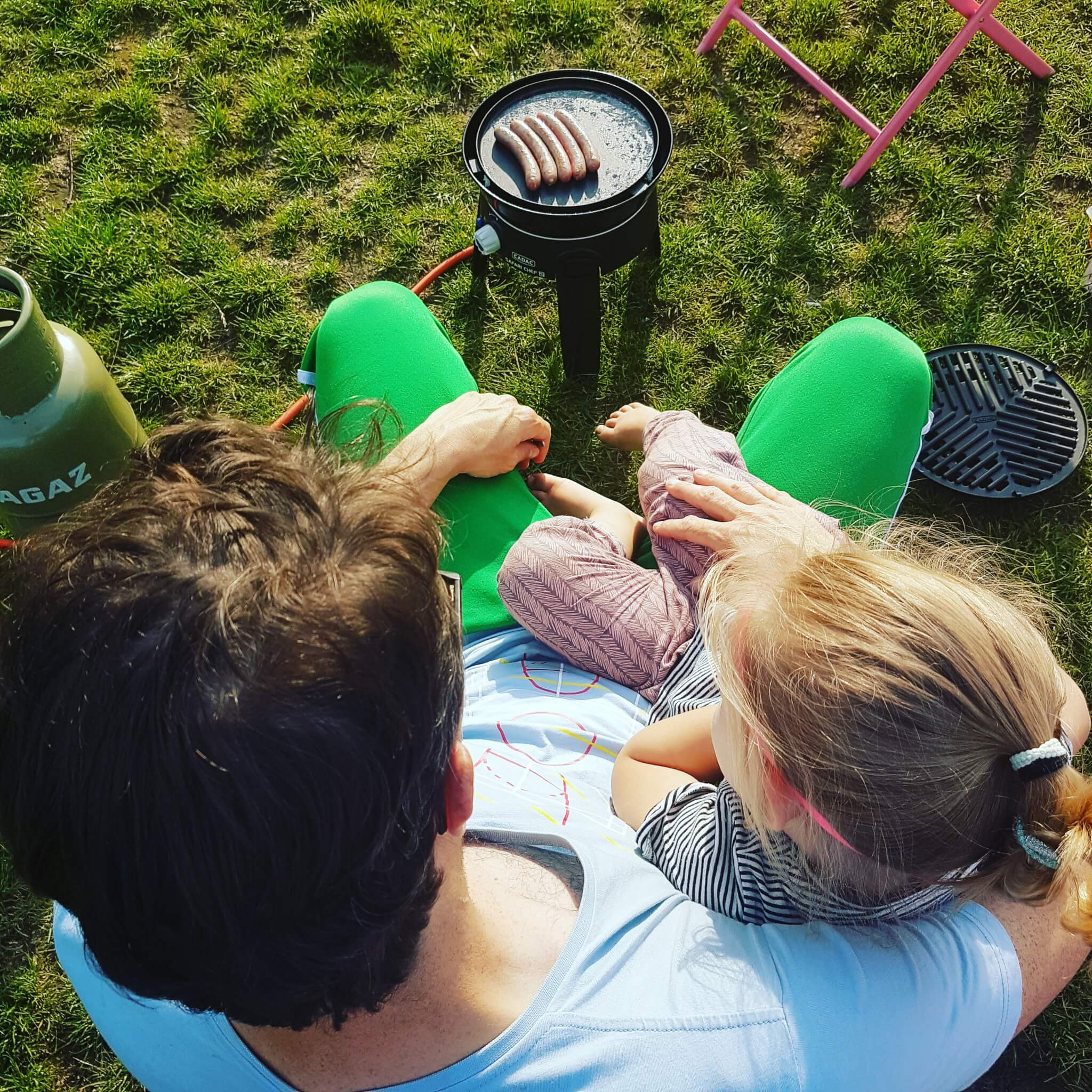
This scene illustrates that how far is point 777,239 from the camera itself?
11.0 ft

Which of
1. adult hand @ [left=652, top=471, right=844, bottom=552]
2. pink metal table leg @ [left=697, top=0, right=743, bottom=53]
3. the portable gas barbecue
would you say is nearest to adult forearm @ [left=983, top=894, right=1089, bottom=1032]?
adult hand @ [left=652, top=471, right=844, bottom=552]

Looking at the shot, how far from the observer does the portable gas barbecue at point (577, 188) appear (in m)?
2.40

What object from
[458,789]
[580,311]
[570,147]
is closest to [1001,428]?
[580,311]

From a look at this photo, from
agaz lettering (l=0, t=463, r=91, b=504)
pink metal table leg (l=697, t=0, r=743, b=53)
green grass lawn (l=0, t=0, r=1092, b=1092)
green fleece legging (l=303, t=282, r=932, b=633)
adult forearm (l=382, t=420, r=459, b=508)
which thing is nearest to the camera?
adult forearm (l=382, t=420, r=459, b=508)

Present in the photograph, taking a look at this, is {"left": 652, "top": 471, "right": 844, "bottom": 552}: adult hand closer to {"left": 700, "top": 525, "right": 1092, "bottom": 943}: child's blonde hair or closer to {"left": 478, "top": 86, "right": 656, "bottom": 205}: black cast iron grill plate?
{"left": 700, "top": 525, "right": 1092, "bottom": 943}: child's blonde hair

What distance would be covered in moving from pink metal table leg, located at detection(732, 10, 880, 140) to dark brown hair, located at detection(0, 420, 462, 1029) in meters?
3.06

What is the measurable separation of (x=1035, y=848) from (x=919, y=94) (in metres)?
2.86

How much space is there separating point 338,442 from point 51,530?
0.38 metres

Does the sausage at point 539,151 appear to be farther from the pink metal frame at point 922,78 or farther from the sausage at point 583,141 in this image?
the pink metal frame at point 922,78

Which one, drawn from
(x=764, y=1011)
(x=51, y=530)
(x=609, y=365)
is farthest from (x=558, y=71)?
(x=764, y=1011)

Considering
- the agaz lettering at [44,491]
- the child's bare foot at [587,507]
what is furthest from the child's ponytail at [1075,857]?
the agaz lettering at [44,491]

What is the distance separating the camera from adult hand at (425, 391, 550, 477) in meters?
2.14

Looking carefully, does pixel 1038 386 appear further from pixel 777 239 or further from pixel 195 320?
pixel 195 320

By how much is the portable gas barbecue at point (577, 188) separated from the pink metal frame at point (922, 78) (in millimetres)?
1115
